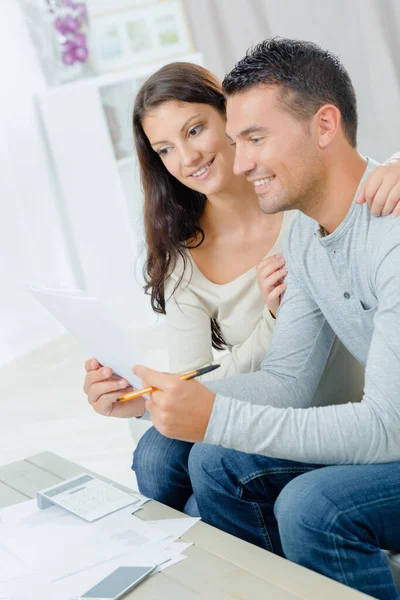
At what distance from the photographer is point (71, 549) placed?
49.6 inches

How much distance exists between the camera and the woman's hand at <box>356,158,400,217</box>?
4.20 ft

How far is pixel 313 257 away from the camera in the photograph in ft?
4.87

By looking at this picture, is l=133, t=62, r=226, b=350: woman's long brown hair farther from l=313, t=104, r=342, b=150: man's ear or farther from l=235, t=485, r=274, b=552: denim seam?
l=235, t=485, r=274, b=552: denim seam

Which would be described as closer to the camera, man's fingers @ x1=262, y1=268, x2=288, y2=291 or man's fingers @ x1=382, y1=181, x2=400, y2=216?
man's fingers @ x1=382, y1=181, x2=400, y2=216

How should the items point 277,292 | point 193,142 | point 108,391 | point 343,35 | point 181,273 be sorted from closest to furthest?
point 108,391, point 277,292, point 193,142, point 181,273, point 343,35

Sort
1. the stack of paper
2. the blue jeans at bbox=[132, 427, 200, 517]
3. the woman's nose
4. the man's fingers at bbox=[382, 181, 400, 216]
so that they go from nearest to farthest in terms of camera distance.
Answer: the stack of paper < the man's fingers at bbox=[382, 181, 400, 216] < the blue jeans at bbox=[132, 427, 200, 517] < the woman's nose

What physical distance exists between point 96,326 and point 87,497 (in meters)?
0.32

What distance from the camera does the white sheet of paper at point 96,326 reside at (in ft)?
4.21

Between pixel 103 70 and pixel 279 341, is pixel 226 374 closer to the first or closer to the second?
pixel 279 341

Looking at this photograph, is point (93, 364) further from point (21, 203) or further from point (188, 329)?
point (21, 203)

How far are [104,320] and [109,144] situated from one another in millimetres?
2950

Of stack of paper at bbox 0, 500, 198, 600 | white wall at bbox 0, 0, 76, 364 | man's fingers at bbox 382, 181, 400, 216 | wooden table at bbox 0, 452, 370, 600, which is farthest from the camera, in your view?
white wall at bbox 0, 0, 76, 364

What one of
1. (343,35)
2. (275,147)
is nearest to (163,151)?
(275,147)

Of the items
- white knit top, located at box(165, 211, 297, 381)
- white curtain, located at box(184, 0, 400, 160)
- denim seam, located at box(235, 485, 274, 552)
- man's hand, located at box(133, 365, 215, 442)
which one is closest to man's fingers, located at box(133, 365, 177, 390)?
man's hand, located at box(133, 365, 215, 442)
